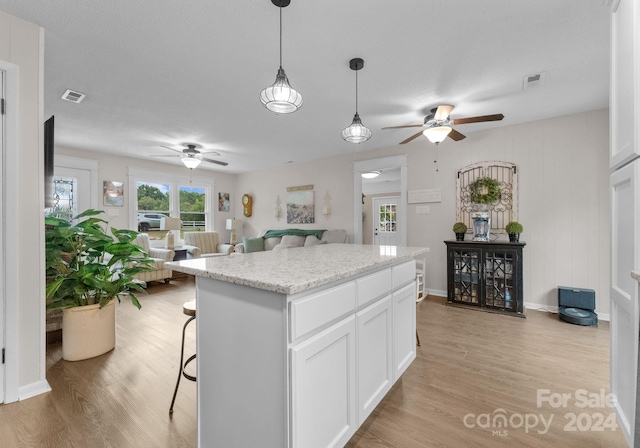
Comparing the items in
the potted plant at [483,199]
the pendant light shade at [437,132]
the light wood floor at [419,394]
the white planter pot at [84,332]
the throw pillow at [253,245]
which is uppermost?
the pendant light shade at [437,132]

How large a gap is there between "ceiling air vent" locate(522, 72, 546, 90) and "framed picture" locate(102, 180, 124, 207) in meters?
6.41

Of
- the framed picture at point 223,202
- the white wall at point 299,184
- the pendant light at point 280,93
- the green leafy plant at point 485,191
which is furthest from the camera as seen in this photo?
the framed picture at point 223,202

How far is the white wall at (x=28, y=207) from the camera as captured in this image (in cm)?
180

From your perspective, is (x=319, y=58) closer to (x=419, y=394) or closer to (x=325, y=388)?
(x=325, y=388)

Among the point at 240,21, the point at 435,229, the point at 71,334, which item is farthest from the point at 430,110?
the point at 71,334

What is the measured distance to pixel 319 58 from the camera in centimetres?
225

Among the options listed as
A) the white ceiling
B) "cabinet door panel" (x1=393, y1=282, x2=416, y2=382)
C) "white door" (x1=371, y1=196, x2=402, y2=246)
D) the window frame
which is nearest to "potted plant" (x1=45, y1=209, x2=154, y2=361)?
the white ceiling

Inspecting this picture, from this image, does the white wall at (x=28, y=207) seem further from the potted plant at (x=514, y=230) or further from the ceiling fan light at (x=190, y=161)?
the potted plant at (x=514, y=230)

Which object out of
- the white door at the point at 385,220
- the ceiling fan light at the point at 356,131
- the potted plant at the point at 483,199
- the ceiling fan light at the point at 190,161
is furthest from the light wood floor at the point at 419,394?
the white door at the point at 385,220

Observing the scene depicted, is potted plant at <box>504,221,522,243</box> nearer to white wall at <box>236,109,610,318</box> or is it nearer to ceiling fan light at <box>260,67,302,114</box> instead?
white wall at <box>236,109,610,318</box>

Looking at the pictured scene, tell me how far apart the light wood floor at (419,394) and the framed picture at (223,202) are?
4408 mm

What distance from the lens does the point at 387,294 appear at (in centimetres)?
174

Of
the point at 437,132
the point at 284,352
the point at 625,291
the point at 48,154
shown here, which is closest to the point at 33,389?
the point at 48,154

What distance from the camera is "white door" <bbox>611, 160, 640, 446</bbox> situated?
3.64 feet
